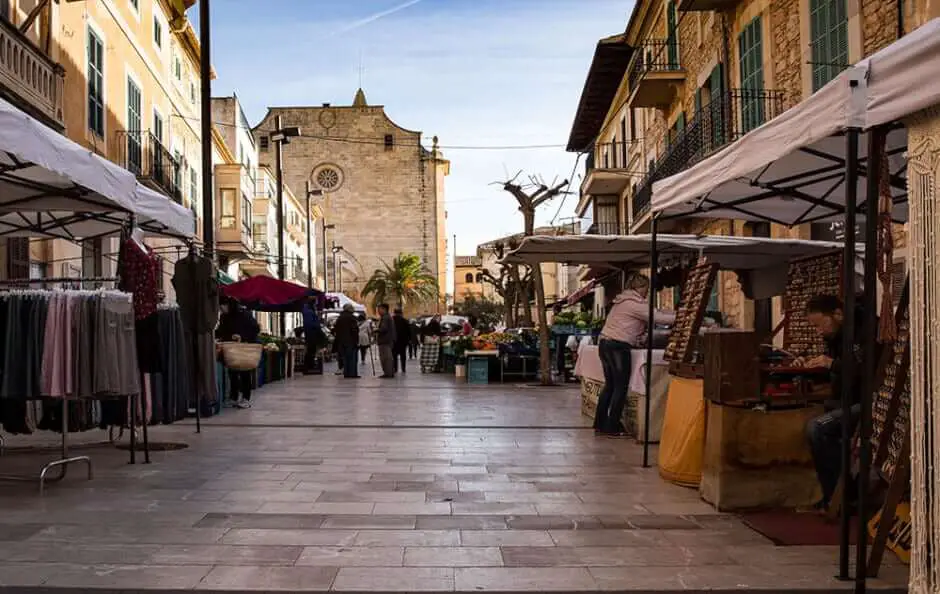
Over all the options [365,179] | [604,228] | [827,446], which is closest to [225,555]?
[827,446]

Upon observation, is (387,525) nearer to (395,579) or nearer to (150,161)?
(395,579)

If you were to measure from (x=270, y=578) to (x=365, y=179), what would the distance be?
68525mm

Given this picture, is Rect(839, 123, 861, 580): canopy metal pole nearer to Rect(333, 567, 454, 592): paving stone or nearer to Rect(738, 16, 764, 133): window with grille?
Rect(333, 567, 454, 592): paving stone

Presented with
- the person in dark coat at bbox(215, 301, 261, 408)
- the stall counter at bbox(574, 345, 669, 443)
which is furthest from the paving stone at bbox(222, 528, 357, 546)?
the person in dark coat at bbox(215, 301, 261, 408)

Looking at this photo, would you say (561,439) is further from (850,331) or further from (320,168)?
(320,168)

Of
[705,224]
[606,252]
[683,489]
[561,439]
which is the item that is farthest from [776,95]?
[683,489]

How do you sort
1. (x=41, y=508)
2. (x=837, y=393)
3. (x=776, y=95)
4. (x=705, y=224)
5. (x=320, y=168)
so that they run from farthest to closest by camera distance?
1. (x=320, y=168)
2. (x=705, y=224)
3. (x=776, y=95)
4. (x=41, y=508)
5. (x=837, y=393)

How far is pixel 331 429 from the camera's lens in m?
11.7

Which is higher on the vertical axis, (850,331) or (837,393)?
(850,331)

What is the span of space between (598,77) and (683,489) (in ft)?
96.2

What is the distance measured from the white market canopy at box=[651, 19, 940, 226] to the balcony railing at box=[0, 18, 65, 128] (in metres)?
9.96

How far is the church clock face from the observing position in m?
71.8

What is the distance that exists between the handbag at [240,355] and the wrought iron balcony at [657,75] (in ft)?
48.8

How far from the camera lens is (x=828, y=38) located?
15.2 m
